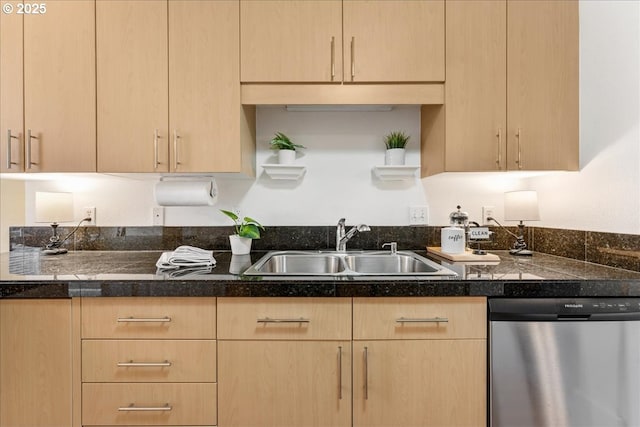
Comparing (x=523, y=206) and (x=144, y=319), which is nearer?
(x=144, y=319)

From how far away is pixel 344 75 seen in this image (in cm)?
156

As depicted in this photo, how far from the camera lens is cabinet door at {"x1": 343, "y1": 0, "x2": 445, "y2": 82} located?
153 centimetres

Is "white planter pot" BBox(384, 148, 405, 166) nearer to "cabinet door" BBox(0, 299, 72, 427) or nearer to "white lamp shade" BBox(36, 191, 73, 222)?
"cabinet door" BBox(0, 299, 72, 427)

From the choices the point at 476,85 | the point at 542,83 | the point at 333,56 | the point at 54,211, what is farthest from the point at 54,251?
the point at 542,83

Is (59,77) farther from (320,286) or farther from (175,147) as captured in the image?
(320,286)

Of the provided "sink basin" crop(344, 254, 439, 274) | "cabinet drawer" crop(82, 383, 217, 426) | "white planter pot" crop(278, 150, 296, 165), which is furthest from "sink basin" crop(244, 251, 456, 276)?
"cabinet drawer" crop(82, 383, 217, 426)

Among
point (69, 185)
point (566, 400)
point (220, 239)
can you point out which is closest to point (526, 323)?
point (566, 400)

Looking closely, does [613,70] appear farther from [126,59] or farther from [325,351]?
[126,59]

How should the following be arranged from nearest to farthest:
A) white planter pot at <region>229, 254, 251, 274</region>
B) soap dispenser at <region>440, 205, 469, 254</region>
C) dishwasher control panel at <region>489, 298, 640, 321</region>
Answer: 1. dishwasher control panel at <region>489, 298, 640, 321</region>
2. white planter pot at <region>229, 254, 251, 274</region>
3. soap dispenser at <region>440, 205, 469, 254</region>

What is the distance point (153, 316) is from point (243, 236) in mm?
646

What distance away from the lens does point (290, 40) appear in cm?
154

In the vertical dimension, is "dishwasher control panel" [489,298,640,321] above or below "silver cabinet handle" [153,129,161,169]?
below

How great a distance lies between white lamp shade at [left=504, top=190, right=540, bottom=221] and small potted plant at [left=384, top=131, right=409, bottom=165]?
609mm

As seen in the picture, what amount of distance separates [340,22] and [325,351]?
1436 millimetres
